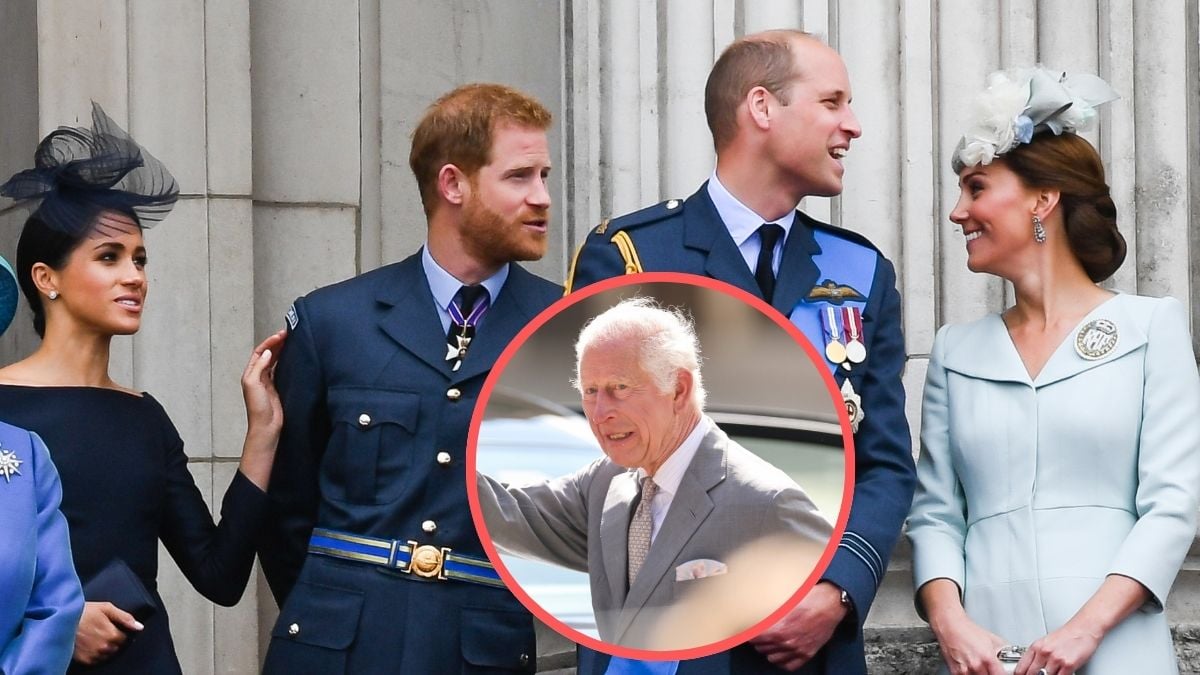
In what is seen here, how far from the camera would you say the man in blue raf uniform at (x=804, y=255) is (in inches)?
162

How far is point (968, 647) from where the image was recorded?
4.28 meters

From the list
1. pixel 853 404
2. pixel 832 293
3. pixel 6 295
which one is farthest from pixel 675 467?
pixel 6 295

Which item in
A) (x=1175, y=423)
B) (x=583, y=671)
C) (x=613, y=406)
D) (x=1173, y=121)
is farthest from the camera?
(x=1173, y=121)

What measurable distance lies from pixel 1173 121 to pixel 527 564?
2854 mm

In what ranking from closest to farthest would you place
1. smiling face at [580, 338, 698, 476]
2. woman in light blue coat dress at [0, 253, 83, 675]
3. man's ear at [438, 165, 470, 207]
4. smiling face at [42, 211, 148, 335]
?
smiling face at [580, 338, 698, 476], woman in light blue coat dress at [0, 253, 83, 675], smiling face at [42, 211, 148, 335], man's ear at [438, 165, 470, 207]

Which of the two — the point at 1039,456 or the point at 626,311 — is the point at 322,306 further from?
the point at 1039,456

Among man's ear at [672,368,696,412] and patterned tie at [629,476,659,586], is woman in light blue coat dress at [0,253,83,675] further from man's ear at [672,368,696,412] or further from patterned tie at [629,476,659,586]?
man's ear at [672,368,696,412]

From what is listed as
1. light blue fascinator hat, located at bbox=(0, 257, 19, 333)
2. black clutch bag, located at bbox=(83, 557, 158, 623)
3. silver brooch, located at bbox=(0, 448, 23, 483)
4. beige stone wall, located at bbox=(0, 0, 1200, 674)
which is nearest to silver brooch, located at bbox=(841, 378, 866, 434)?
beige stone wall, located at bbox=(0, 0, 1200, 674)

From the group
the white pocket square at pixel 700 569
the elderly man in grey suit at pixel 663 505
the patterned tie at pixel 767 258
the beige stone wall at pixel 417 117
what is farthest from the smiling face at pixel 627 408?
the beige stone wall at pixel 417 117

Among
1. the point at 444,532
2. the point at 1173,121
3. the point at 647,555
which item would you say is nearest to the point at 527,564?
the point at 647,555

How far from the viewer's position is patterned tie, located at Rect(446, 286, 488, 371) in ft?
14.8

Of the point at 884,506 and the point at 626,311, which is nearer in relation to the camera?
the point at 626,311

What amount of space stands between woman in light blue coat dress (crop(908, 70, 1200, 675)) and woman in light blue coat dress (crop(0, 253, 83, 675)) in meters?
1.83

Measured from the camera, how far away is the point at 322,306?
456cm
